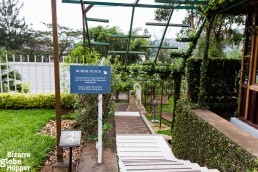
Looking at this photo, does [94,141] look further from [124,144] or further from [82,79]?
[124,144]

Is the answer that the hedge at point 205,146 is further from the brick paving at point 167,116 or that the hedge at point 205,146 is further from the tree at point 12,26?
the tree at point 12,26

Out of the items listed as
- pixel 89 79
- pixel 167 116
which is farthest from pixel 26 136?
pixel 167 116

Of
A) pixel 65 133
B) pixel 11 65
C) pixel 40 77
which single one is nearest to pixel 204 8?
pixel 65 133

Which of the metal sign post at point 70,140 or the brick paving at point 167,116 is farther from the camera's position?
the brick paving at point 167,116

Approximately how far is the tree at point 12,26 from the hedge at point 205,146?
75.5ft

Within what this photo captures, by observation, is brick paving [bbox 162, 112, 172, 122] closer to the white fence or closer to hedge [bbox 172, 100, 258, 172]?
hedge [bbox 172, 100, 258, 172]

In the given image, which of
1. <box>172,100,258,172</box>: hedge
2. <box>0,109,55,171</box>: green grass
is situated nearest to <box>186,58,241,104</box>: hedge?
<box>172,100,258,172</box>: hedge

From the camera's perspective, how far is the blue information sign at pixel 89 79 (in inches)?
108

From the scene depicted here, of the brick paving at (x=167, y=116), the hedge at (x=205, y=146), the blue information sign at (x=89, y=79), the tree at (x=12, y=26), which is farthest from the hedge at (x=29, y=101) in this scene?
the tree at (x=12, y=26)

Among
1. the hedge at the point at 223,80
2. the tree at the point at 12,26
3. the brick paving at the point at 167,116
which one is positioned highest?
the tree at the point at 12,26

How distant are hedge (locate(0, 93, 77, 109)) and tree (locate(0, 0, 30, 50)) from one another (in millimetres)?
19722

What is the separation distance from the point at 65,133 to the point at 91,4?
336 cm

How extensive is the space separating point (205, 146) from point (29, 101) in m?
4.98

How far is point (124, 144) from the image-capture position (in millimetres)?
5562
